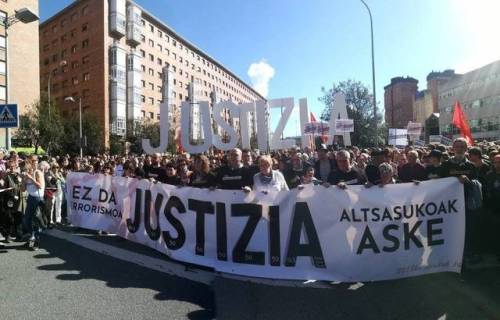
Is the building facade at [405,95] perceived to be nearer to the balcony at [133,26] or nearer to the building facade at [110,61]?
the building facade at [110,61]

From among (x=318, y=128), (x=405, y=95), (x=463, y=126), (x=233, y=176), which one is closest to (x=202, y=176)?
(x=233, y=176)

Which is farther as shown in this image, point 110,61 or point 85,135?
point 110,61

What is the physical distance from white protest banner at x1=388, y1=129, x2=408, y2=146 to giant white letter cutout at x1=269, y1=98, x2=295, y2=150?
6.73 meters

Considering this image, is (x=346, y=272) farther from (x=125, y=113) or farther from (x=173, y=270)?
(x=125, y=113)

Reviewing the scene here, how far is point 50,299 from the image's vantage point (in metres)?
4.42

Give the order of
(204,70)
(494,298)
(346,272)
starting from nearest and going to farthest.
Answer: (494,298), (346,272), (204,70)

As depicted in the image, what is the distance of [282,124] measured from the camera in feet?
43.1

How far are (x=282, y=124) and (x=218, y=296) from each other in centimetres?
917

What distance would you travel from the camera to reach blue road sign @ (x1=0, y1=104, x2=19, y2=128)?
968 cm

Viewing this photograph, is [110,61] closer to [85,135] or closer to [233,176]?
[85,135]

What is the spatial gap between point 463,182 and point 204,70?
88495mm

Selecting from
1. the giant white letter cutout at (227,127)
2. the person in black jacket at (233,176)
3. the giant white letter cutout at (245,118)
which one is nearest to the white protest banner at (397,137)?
the giant white letter cutout at (245,118)

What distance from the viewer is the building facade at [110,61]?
187 ft

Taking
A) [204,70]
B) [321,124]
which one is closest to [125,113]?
[204,70]
